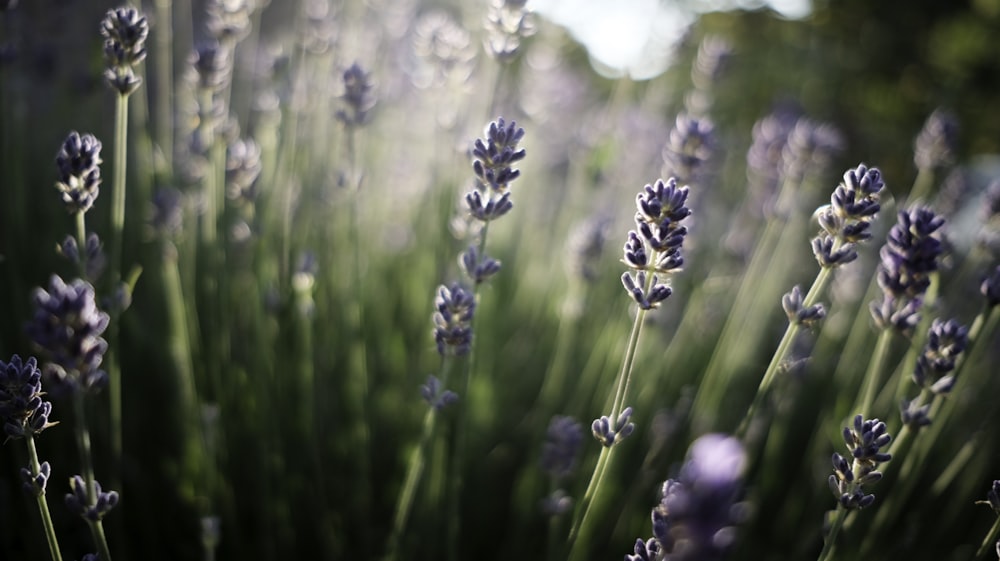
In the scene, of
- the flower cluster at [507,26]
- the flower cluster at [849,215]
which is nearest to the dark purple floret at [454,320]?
the flower cluster at [849,215]

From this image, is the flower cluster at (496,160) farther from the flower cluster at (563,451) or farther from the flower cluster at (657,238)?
the flower cluster at (563,451)

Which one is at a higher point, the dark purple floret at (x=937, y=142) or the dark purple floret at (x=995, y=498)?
the dark purple floret at (x=937, y=142)

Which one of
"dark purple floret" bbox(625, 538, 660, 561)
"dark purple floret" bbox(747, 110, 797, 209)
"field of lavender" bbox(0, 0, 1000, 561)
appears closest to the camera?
"dark purple floret" bbox(625, 538, 660, 561)

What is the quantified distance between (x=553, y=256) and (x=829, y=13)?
178 inches

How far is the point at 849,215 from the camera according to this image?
1.31 metres

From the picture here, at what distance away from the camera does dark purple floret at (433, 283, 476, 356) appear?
4.55ft

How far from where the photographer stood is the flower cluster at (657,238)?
1.21m

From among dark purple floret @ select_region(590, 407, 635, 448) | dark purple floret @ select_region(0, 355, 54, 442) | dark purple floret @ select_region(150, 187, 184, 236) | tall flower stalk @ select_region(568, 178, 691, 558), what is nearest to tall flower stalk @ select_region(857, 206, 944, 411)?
tall flower stalk @ select_region(568, 178, 691, 558)

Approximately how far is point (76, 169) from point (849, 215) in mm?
1504

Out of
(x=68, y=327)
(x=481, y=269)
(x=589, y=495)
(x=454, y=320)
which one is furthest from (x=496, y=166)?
(x=68, y=327)

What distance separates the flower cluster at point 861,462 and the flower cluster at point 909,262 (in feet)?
1.23

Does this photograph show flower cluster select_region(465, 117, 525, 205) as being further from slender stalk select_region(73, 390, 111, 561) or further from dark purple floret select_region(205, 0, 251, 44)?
dark purple floret select_region(205, 0, 251, 44)

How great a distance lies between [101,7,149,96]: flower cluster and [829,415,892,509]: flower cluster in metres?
1.60

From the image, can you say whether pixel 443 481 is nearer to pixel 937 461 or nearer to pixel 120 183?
pixel 120 183
